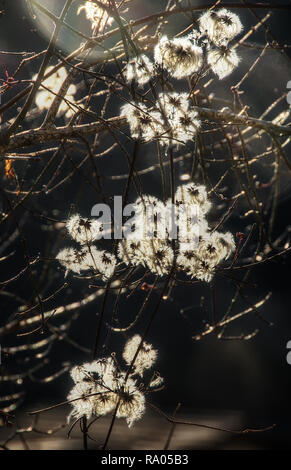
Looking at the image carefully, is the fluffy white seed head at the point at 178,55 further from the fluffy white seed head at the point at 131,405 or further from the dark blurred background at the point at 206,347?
the dark blurred background at the point at 206,347

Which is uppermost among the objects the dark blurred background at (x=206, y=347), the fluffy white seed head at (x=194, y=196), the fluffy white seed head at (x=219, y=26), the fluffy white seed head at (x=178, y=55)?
the dark blurred background at (x=206, y=347)

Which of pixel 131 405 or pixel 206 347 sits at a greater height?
pixel 206 347

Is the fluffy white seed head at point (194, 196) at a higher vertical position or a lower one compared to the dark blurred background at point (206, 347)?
lower

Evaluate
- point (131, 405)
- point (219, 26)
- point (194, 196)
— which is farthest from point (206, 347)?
point (219, 26)

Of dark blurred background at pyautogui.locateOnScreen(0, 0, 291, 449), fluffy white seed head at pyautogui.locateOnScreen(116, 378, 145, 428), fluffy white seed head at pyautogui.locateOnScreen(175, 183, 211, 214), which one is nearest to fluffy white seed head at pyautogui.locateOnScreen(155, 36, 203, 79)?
fluffy white seed head at pyautogui.locateOnScreen(175, 183, 211, 214)

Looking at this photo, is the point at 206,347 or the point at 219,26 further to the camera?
the point at 206,347

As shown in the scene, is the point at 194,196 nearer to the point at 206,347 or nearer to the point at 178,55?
the point at 178,55

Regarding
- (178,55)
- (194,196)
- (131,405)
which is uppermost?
(178,55)

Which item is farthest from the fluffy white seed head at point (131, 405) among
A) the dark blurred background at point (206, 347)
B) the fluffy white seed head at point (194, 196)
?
the dark blurred background at point (206, 347)

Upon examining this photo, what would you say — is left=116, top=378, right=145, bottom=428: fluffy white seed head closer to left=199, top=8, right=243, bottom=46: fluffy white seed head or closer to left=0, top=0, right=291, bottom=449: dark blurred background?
left=199, top=8, right=243, bottom=46: fluffy white seed head

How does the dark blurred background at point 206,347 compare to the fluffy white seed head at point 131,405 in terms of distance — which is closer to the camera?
Result: the fluffy white seed head at point 131,405
